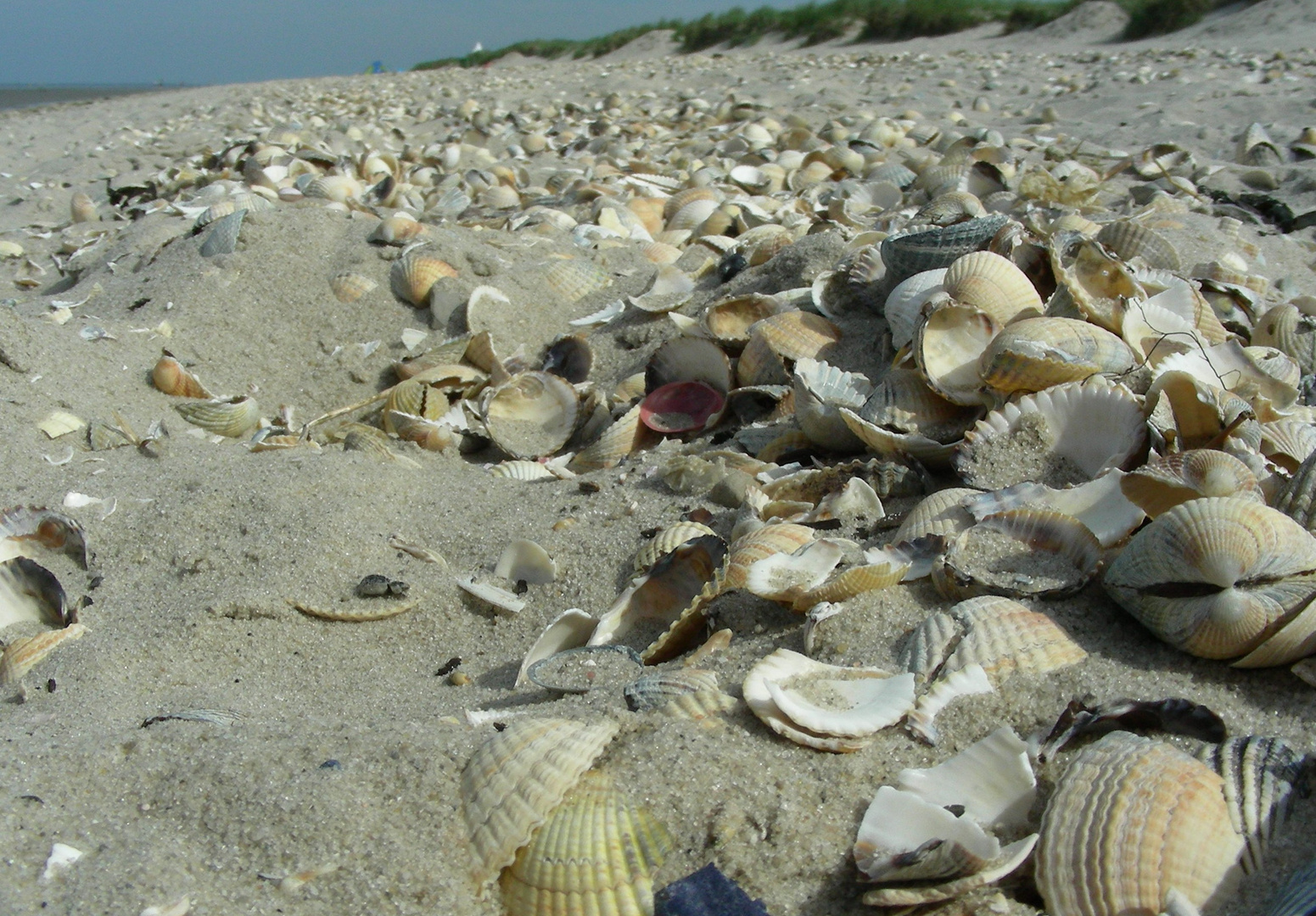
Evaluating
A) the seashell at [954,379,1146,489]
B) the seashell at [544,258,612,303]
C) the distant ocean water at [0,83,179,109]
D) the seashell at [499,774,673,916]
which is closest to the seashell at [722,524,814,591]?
the seashell at [954,379,1146,489]

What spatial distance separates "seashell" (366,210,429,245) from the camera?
5.23 meters

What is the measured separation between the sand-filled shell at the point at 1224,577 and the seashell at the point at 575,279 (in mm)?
3540

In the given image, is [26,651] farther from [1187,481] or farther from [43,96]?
[43,96]

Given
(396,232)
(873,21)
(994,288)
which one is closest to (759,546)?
(994,288)

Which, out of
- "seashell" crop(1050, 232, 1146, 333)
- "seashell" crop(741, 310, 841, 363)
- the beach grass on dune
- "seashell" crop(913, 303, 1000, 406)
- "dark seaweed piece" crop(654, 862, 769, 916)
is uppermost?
the beach grass on dune

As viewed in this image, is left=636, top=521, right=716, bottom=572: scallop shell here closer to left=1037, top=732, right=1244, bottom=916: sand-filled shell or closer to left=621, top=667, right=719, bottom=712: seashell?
left=621, top=667, right=719, bottom=712: seashell

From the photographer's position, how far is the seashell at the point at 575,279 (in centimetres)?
495

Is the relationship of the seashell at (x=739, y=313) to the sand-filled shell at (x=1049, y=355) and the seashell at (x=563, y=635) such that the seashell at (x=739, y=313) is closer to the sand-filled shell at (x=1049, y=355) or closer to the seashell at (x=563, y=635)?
the sand-filled shell at (x=1049, y=355)

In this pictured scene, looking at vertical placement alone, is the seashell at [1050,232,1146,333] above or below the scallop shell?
above

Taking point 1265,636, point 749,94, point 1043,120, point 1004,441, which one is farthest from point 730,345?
point 749,94

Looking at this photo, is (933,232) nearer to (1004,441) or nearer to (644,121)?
(1004,441)

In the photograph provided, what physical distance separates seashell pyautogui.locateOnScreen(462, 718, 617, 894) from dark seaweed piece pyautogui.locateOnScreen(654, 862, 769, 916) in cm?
24

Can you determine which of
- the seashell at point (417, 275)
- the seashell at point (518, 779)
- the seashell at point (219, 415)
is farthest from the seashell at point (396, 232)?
the seashell at point (518, 779)

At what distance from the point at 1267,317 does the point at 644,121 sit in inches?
330
